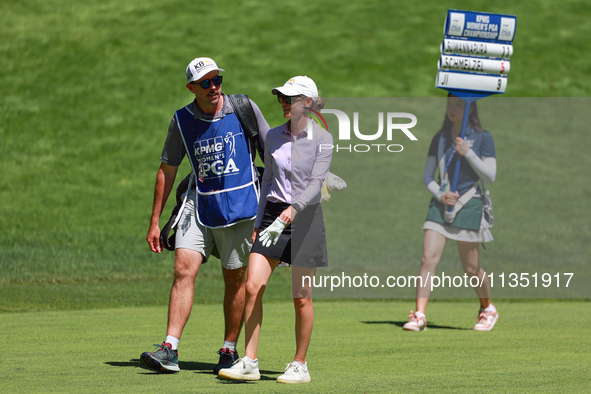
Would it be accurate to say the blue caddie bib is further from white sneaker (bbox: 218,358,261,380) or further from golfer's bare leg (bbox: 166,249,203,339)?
white sneaker (bbox: 218,358,261,380)

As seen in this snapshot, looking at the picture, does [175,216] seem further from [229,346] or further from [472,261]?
[472,261]

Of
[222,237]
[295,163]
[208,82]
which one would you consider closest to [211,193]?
[222,237]

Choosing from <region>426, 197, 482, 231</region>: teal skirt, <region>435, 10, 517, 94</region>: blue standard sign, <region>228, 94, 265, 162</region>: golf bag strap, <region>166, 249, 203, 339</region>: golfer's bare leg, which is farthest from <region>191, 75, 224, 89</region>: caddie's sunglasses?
<region>435, 10, 517, 94</region>: blue standard sign

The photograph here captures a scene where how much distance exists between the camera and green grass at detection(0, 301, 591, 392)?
5.94 m

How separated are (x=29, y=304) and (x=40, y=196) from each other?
11312 millimetres

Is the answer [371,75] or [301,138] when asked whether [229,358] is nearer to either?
[301,138]

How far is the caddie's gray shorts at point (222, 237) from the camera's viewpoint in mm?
6848

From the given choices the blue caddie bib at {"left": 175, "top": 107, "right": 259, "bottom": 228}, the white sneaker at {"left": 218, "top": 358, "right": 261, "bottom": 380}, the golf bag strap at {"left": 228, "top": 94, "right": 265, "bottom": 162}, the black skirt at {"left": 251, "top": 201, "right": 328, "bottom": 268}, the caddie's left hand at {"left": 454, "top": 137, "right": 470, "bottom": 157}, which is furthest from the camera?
the caddie's left hand at {"left": 454, "top": 137, "right": 470, "bottom": 157}

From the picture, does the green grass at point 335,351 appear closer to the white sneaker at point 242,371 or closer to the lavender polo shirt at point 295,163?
the white sneaker at point 242,371

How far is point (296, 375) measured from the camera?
237 inches

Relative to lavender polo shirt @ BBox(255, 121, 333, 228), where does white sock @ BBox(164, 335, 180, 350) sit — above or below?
below

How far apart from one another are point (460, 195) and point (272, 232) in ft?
11.5

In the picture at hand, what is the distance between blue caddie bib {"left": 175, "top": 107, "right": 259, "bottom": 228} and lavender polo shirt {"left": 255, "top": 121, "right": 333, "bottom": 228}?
541 millimetres

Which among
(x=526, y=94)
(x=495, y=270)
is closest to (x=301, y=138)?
(x=495, y=270)
